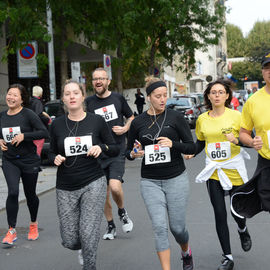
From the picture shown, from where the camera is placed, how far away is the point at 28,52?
17.2m

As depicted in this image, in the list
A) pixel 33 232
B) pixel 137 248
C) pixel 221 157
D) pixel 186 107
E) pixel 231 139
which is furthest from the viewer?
pixel 186 107

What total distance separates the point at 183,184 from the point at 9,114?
8.70ft

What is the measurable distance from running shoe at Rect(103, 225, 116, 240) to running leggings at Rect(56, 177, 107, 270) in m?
1.98

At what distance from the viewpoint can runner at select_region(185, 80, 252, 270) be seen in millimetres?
5164

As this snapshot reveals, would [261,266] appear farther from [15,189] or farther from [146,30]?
[146,30]

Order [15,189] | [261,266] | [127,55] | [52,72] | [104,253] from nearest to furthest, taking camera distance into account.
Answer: [261,266] < [104,253] < [15,189] < [52,72] < [127,55]

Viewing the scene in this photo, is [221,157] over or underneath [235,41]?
underneath

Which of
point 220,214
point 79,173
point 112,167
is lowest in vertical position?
point 220,214

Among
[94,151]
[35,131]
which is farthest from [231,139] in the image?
[35,131]

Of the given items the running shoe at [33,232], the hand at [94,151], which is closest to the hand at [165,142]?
the hand at [94,151]

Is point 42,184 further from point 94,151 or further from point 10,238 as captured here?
point 94,151

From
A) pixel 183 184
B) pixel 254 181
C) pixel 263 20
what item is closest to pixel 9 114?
pixel 183 184

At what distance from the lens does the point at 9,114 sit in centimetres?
647

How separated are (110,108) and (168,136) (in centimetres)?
189
